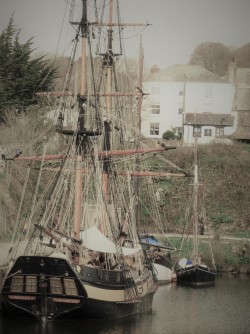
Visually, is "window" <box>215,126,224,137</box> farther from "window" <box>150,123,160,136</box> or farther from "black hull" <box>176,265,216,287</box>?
"black hull" <box>176,265,216,287</box>

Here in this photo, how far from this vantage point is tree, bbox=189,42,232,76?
4797cm

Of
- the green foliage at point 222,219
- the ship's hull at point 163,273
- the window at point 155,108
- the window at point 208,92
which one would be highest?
the window at point 208,92

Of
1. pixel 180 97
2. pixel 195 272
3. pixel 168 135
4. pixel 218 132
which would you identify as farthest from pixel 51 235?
pixel 180 97

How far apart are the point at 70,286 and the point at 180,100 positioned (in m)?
32.1

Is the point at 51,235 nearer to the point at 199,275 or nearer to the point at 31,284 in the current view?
the point at 31,284

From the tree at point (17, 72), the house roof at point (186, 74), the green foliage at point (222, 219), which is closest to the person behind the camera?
the tree at point (17, 72)

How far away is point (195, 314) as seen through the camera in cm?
2034

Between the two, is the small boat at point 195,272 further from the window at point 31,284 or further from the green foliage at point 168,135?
the green foliage at point 168,135

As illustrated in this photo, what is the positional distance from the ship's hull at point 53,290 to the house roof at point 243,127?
27345mm

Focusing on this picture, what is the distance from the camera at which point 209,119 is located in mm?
45531

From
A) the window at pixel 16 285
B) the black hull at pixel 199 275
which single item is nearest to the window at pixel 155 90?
the black hull at pixel 199 275

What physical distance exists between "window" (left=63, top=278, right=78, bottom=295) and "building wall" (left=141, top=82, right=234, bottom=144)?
1194 inches

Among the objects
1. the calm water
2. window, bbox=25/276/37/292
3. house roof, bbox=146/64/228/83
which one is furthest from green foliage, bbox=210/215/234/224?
window, bbox=25/276/37/292

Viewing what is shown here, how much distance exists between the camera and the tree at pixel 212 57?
47969 mm
